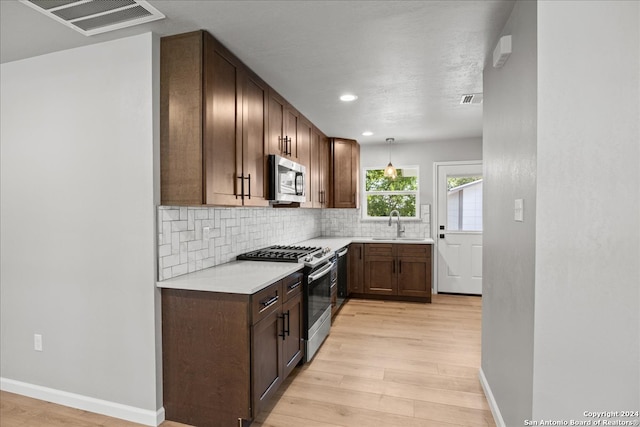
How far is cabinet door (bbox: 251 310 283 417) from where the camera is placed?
2.02m

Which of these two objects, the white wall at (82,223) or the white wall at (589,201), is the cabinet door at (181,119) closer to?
the white wall at (82,223)

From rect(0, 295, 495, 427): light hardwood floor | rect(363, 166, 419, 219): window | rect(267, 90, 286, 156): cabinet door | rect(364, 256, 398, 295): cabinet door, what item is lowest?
rect(0, 295, 495, 427): light hardwood floor

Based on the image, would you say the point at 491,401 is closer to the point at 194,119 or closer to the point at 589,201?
the point at 589,201

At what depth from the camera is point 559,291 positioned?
1.49 meters

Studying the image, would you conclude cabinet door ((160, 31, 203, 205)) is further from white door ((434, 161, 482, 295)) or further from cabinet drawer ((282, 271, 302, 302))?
white door ((434, 161, 482, 295))

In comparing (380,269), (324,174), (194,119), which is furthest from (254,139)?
(380,269)

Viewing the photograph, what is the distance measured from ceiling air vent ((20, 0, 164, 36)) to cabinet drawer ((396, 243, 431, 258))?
157 inches

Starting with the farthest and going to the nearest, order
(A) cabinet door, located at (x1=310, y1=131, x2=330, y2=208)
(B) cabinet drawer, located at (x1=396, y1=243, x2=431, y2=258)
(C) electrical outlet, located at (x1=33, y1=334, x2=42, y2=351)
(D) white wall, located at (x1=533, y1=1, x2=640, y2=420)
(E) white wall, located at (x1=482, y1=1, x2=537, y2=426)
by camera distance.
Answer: (B) cabinet drawer, located at (x1=396, y1=243, x2=431, y2=258) < (A) cabinet door, located at (x1=310, y1=131, x2=330, y2=208) < (C) electrical outlet, located at (x1=33, y1=334, x2=42, y2=351) < (E) white wall, located at (x1=482, y1=1, x2=537, y2=426) < (D) white wall, located at (x1=533, y1=1, x2=640, y2=420)

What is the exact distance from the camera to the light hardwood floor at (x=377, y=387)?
2.15m

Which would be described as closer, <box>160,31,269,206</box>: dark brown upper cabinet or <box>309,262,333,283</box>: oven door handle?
<box>160,31,269,206</box>: dark brown upper cabinet

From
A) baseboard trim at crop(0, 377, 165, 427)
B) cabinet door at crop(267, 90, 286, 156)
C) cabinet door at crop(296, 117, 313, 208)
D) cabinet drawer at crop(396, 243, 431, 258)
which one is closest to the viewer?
baseboard trim at crop(0, 377, 165, 427)

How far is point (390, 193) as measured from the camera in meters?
5.59

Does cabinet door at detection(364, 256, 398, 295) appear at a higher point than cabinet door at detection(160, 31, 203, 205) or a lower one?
lower

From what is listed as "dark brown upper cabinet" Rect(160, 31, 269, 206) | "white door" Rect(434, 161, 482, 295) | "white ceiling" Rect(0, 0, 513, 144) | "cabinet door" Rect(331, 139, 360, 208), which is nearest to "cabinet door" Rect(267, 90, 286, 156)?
"white ceiling" Rect(0, 0, 513, 144)
